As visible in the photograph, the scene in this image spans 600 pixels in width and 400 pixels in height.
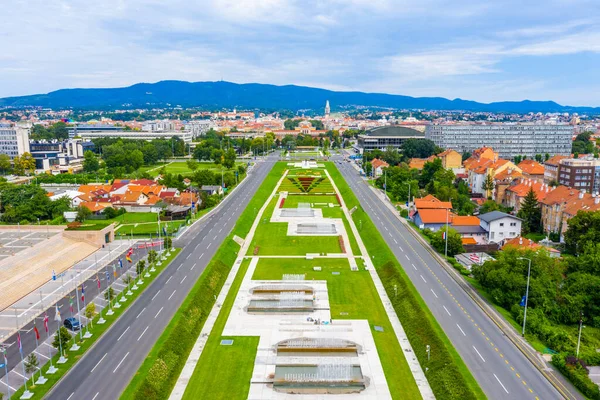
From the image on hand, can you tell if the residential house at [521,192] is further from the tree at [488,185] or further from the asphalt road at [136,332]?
the asphalt road at [136,332]

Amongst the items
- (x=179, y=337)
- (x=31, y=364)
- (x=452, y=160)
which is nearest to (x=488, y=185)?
(x=452, y=160)

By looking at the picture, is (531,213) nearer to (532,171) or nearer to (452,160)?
(532,171)

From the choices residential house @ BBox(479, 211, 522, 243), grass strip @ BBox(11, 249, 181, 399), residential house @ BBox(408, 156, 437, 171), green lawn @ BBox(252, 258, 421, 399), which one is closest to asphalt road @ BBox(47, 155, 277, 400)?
grass strip @ BBox(11, 249, 181, 399)

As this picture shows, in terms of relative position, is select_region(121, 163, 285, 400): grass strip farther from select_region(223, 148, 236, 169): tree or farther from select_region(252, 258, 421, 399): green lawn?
select_region(223, 148, 236, 169): tree

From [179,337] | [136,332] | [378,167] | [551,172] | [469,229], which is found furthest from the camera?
[378,167]

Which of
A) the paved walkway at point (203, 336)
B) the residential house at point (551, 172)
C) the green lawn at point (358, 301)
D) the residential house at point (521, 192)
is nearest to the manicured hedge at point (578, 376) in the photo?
the green lawn at point (358, 301)

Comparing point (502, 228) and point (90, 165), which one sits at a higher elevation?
point (90, 165)

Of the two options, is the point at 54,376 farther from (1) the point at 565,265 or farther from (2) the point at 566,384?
(1) the point at 565,265
